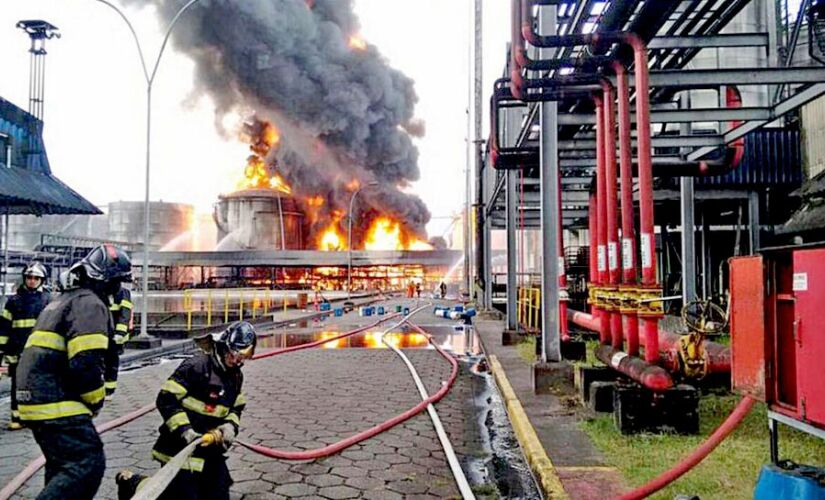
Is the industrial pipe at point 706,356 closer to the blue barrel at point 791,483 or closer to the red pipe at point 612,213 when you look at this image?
the red pipe at point 612,213

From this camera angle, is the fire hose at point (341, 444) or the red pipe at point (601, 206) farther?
the red pipe at point (601, 206)

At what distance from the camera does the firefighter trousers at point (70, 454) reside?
119 inches

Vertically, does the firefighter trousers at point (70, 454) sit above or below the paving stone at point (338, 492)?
above

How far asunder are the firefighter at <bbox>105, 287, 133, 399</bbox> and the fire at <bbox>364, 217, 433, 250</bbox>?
51.6 metres

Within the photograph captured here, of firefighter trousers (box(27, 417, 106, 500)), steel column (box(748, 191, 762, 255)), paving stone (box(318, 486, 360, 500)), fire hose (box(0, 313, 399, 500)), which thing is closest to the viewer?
firefighter trousers (box(27, 417, 106, 500))

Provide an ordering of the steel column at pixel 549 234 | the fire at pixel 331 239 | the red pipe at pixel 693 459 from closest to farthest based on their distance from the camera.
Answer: the red pipe at pixel 693 459
the steel column at pixel 549 234
the fire at pixel 331 239

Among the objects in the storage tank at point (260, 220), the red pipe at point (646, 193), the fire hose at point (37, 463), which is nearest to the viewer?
the fire hose at point (37, 463)

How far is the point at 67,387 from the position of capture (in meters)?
3.12

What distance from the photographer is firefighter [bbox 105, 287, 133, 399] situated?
12.9 feet

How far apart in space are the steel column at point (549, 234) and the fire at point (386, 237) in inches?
2014

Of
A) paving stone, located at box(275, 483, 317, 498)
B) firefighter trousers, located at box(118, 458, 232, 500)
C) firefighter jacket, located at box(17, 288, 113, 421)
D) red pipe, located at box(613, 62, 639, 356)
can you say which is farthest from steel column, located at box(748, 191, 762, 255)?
firefighter jacket, located at box(17, 288, 113, 421)

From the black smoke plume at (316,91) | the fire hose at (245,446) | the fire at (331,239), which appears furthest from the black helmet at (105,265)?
the fire at (331,239)

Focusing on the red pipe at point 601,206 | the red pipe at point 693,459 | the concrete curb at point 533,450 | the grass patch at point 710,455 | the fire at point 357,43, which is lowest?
the concrete curb at point 533,450

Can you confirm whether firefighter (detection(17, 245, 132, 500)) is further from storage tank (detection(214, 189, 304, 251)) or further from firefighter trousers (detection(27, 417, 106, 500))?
storage tank (detection(214, 189, 304, 251))
